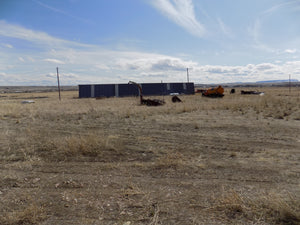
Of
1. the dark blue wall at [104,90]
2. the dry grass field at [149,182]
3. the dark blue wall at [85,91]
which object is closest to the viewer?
the dry grass field at [149,182]

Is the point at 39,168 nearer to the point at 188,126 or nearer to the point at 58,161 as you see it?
the point at 58,161

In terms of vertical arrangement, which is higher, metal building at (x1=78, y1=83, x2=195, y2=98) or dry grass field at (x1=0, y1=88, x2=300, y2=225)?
metal building at (x1=78, y1=83, x2=195, y2=98)

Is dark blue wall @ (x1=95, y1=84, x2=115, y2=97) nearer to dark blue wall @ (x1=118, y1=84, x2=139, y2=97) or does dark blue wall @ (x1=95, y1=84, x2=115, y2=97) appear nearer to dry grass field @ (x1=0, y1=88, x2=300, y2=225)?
dark blue wall @ (x1=118, y1=84, x2=139, y2=97)

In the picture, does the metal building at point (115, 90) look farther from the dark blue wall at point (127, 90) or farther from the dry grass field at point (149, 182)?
the dry grass field at point (149, 182)

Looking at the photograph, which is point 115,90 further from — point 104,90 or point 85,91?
point 85,91

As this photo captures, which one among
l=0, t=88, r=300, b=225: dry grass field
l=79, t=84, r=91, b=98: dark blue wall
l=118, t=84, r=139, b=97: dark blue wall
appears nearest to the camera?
l=0, t=88, r=300, b=225: dry grass field

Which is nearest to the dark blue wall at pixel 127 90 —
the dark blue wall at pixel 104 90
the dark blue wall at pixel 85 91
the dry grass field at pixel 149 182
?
the dark blue wall at pixel 104 90

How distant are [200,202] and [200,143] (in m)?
3.70

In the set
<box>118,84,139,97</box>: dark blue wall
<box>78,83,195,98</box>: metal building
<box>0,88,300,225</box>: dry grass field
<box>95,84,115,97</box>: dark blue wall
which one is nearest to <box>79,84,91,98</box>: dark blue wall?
<box>78,83,195,98</box>: metal building

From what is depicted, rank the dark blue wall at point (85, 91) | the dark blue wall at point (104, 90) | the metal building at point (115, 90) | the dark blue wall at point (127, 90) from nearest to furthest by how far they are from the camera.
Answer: the dark blue wall at point (85, 91) → the metal building at point (115, 90) → the dark blue wall at point (104, 90) → the dark blue wall at point (127, 90)

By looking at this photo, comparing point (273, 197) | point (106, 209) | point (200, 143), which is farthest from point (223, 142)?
point (106, 209)

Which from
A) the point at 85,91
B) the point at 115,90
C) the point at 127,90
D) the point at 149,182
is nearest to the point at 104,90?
the point at 115,90

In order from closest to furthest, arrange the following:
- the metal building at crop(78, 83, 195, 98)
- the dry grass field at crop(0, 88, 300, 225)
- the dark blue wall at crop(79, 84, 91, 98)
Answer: the dry grass field at crop(0, 88, 300, 225) < the dark blue wall at crop(79, 84, 91, 98) < the metal building at crop(78, 83, 195, 98)

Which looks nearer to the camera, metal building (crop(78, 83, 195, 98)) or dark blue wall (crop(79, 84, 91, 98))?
dark blue wall (crop(79, 84, 91, 98))
